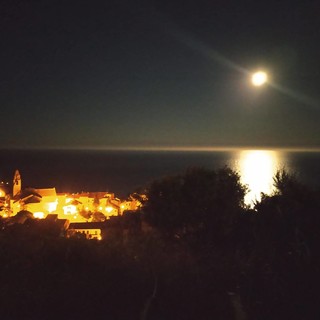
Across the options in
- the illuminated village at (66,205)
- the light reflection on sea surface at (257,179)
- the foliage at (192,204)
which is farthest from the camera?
the illuminated village at (66,205)

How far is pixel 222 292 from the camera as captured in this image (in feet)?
15.4

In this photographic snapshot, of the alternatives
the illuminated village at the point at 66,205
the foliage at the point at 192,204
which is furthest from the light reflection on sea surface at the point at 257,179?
the illuminated village at the point at 66,205

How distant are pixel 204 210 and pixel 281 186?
6.64 ft

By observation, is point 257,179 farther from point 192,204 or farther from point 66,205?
point 192,204

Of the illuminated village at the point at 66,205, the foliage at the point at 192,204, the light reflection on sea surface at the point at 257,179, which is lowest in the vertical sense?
the foliage at the point at 192,204

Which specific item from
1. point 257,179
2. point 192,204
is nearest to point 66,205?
point 192,204

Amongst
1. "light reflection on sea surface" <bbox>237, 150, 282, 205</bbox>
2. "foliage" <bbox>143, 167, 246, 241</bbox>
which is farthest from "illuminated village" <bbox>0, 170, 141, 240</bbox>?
"foliage" <bbox>143, 167, 246, 241</bbox>

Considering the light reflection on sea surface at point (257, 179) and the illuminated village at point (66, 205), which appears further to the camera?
the illuminated village at point (66, 205)

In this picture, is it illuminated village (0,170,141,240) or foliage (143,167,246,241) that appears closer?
foliage (143,167,246,241)

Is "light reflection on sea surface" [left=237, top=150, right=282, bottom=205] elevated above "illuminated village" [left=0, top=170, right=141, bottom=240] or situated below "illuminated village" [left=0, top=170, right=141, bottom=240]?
above

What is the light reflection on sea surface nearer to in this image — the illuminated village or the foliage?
the foliage

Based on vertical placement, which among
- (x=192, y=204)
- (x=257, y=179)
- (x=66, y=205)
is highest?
(x=257, y=179)

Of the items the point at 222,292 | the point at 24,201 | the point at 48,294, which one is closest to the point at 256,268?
the point at 222,292

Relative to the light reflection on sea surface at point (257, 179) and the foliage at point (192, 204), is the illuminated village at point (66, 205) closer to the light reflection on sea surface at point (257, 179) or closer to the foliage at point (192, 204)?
the light reflection on sea surface at point (257, 179)
